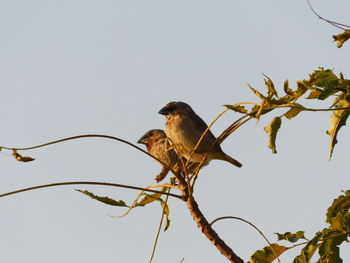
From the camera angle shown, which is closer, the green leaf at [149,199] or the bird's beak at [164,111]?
the green leaf at [149,199]

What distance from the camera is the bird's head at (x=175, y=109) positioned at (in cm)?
842

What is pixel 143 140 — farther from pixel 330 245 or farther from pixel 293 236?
pixel 330 245

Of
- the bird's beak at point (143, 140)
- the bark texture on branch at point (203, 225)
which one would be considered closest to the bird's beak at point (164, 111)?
the bird's beak at point (143, 140)

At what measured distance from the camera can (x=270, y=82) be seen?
192 centimetres

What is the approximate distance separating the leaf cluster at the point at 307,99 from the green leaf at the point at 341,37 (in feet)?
0.86

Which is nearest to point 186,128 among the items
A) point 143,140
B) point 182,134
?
point 182,134

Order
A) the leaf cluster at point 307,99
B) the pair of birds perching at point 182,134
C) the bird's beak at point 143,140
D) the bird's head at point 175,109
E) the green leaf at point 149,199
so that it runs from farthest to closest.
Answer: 1. the bird's beak at point 143,140
2. the bird's head at point 175,109
3. the pair of birds perching at point 182,134
4. the green leaf at point 149,199
5. the leaf cluster at point 307,99

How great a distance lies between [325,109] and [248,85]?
260 millimetres

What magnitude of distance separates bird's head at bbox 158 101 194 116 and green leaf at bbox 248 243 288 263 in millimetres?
6012

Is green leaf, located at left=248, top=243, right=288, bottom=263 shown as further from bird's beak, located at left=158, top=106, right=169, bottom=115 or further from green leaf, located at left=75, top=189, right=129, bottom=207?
bird's beak, located at left=158, top=106, right=169, bottom=115

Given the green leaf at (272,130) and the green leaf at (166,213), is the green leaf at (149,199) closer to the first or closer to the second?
the green leaf at (166,213)

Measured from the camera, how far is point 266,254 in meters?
2.40

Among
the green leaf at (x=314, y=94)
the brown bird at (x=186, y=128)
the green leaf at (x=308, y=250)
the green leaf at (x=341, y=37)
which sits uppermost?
the brown bird at (x=186, y=128)

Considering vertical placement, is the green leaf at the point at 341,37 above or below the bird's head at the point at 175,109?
below
